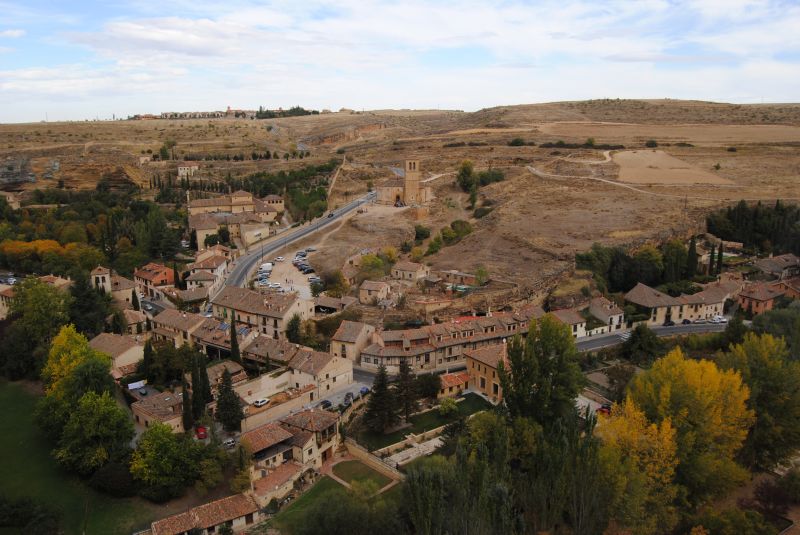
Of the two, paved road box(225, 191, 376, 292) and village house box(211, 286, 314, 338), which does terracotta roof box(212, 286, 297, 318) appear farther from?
paved road box(225, 191, 376, 292)

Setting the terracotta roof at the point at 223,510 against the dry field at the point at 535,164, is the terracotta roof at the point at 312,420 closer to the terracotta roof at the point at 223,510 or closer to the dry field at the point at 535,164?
the terracotta roof at the point at 223,510

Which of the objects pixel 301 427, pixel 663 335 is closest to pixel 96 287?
pixel 301 427

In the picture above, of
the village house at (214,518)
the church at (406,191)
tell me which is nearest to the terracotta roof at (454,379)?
the village house at (214,518)

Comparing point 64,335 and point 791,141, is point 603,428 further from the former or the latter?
point 791,141

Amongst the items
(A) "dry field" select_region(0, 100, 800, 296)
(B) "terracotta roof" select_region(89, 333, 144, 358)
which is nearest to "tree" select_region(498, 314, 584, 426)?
(A) "dry field" select_region(0, 100, 800, 296)

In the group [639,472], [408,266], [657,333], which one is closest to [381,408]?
[639,472]

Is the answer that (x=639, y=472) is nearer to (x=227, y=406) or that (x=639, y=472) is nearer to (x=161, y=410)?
(x=227, y=406)
